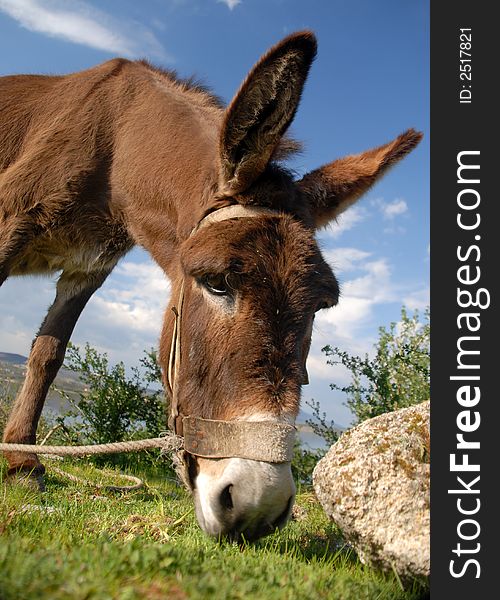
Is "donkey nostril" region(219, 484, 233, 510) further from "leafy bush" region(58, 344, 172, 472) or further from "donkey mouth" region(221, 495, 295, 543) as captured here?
"leafy bush" region(58, 344, 172, 472)

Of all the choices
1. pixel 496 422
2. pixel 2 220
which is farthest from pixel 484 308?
pixel 2 220

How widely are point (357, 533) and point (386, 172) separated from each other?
7.76ft

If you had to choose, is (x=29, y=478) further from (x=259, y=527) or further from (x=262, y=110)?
(x=262, y=110)

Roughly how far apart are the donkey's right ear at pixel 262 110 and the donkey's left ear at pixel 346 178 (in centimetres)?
50

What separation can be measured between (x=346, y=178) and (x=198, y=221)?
111 cm

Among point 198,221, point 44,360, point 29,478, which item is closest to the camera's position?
point 198,221

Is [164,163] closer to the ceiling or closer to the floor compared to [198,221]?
closer to the ceiling

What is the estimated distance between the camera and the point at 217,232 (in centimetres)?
289

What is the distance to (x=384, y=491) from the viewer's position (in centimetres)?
269

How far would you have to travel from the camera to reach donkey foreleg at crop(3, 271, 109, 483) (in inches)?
180

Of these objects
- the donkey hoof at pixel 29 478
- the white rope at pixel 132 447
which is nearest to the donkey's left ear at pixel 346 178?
the white rope at pixel 132 447

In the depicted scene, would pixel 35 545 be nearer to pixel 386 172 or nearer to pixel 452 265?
pixel 452 265

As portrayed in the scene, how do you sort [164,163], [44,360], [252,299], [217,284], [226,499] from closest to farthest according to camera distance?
1. [226,499]
2. [252,299]
3. [217,284]
4. [164,163]
5. [44,360]

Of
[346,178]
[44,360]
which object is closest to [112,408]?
[44,360]
